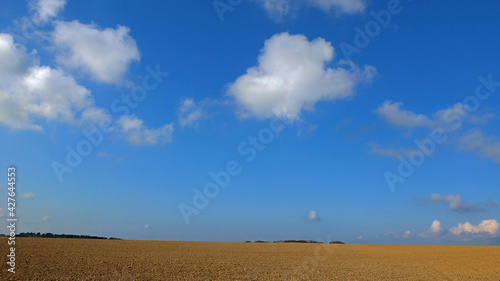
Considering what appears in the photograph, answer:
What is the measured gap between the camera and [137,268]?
27438 mm

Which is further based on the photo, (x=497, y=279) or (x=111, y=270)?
(x=497, y=279)

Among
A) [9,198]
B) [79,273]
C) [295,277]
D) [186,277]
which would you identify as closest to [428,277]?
[295,277]

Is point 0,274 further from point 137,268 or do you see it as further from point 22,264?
point 137,268

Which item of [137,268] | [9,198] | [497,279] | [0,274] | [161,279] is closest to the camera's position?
[9,198]

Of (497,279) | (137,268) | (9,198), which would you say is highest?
(9,198)

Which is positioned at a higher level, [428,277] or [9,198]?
[9,198]

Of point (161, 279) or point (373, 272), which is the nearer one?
point (161, 279)

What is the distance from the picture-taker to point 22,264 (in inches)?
1009

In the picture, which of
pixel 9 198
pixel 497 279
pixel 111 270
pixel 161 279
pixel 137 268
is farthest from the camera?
pixel 497 279

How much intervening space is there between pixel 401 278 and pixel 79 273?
24141 mm

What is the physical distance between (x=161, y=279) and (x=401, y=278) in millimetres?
18864

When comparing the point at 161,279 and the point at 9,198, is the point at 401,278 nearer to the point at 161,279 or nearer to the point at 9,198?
the point at 161,279

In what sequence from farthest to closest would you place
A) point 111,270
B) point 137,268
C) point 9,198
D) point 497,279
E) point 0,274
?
point 497,279, point 137,268, point 111,270, point 0,274, point 9,198

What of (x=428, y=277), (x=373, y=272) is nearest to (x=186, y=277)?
(x=373, y=272)
